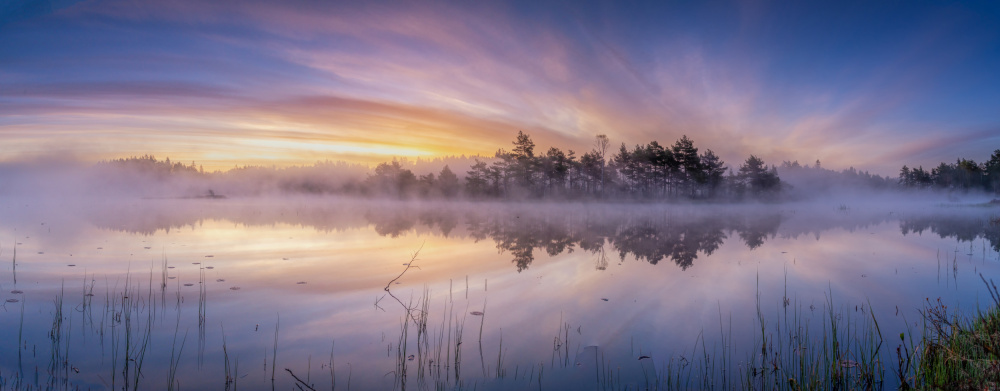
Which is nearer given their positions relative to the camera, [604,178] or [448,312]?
[448,312]

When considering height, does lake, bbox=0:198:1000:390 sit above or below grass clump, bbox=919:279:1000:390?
below

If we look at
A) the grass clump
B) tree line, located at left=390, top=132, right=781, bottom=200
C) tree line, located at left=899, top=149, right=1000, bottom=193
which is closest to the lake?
the grass clump

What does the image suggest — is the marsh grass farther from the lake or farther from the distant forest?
the distant forest

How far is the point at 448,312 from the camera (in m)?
6.43

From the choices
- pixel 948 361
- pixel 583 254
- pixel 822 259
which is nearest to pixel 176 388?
pixel 948 361

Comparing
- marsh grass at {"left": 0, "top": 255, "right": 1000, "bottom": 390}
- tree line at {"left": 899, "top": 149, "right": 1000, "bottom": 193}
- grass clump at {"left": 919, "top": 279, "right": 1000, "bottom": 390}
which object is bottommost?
marsh grass at {"left": 0, "top": 255, "right": 1000, "bottom": 390}

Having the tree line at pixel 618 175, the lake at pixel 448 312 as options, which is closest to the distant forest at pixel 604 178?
the tree line at pixel 618 175

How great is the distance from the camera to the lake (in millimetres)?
4355

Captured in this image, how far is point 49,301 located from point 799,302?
12295 mm

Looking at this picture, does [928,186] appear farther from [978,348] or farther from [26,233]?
[26,233]

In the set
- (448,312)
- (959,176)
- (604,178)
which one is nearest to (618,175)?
(604,178)

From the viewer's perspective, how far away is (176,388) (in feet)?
12.9

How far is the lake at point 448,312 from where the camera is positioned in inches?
171

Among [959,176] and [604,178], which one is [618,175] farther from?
[959,176]
